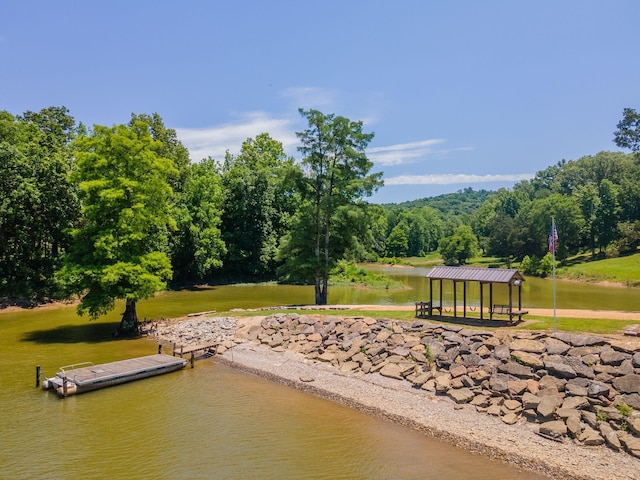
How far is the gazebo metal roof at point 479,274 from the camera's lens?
2180cm

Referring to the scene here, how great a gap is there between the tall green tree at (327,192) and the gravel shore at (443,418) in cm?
1139

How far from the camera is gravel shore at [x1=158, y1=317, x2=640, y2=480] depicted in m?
11.9

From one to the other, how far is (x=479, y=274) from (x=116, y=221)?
68.5 ft

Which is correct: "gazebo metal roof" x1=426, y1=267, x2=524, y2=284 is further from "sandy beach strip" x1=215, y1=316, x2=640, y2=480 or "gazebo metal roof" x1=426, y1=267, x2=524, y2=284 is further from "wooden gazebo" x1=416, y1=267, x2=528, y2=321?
"sandy beach strip" x1=215, y1=316, x2=640, y2=480

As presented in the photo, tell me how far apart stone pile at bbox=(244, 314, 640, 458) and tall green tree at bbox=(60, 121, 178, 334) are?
10.3 meters

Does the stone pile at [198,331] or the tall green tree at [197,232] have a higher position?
the tall green tree at [197,232]

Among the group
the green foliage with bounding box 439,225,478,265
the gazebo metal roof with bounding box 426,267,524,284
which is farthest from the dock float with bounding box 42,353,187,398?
the green foliage with bounding box 439,225,478,265

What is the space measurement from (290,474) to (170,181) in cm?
4779

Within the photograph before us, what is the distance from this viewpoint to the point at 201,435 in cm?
1426

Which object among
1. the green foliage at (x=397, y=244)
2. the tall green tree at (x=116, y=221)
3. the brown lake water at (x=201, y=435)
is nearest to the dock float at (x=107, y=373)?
the brown lake water at (x=201, y=435)

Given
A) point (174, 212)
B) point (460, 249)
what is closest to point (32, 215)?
point (174, 212)

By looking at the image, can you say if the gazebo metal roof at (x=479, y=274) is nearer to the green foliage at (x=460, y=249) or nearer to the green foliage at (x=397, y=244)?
the green foliage at (x=460, y=249)

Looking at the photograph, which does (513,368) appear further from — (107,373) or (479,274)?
(107,373)

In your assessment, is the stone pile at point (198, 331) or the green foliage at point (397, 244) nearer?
the stone pile at point (198, 331)
